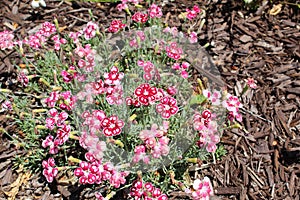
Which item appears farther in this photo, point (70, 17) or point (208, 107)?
point (70, 17)

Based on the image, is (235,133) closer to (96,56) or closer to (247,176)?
(247,176)

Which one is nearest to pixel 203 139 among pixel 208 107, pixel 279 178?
pixel 208 107

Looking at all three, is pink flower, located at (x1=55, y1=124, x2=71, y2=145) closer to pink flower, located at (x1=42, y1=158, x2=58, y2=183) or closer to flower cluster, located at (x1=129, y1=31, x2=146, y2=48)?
pink flower, located at (x1=42, y1=158, x2=58, y2=183)

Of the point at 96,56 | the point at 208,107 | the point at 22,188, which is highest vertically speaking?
the point at 96,56

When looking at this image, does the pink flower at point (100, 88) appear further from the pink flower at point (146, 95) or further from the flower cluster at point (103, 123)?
the pink flower at point (146, 95)

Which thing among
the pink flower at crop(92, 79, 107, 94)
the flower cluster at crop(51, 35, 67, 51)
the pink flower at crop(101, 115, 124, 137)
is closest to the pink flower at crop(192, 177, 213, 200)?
the pink flower at crop(101, 115, 124, 137)

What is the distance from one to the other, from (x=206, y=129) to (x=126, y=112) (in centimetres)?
67

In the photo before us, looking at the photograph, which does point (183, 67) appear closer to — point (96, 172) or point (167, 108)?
point (167, 108)

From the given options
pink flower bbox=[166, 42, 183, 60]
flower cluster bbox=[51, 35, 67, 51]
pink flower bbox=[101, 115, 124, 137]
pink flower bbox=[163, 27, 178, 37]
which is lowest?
pink flower bbox=[101, 115, 124, 137]

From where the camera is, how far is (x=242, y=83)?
12.4 ft

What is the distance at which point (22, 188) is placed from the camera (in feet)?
10.7

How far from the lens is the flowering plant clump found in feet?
8.99

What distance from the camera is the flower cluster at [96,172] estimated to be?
2.65m

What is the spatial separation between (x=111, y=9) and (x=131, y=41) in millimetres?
931
